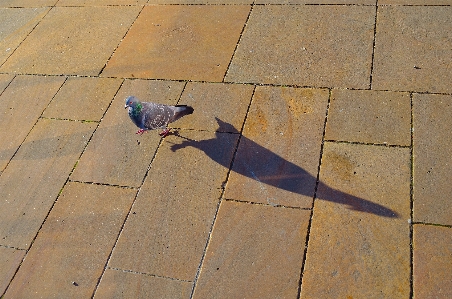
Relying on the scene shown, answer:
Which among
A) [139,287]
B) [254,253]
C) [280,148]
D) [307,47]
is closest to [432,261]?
[254,253]

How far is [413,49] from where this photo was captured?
229 inches

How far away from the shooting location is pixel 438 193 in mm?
4398

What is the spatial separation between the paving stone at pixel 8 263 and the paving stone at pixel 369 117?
136 inches

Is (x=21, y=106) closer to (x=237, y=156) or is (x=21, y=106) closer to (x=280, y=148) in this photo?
(x=237, y=156)

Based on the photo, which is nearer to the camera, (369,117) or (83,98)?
(369,117)

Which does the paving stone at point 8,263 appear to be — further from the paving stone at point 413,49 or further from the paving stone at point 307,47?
the paving stone at point 413,49

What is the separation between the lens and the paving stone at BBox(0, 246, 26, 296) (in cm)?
443

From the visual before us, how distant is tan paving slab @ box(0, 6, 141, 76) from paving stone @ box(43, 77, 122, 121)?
9.3 inches

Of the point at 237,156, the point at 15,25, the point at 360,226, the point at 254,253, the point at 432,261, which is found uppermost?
the point at 15,25

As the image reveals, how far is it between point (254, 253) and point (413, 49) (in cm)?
347

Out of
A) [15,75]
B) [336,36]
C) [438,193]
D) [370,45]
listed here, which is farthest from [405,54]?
[15,75]

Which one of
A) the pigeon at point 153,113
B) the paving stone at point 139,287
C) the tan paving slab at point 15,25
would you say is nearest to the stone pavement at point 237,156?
the paving stone at point 139,287

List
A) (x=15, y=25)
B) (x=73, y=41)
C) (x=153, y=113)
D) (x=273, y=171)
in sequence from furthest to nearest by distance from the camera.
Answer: (x=15, y=25)
(x=73, y=41)
(x=153, y=113)
(x=273, y=171)

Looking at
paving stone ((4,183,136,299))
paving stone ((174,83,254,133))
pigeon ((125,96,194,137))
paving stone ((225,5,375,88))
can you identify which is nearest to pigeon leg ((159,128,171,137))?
paving stone ((174,83,254,133))
